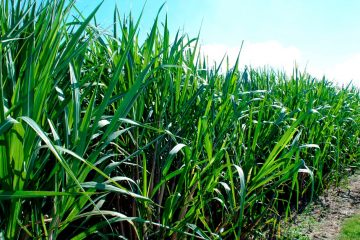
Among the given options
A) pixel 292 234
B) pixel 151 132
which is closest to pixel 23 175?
pixel 151 132

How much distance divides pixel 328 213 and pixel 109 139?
232 centimetres

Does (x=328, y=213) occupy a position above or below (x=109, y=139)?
below

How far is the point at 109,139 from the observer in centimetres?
113

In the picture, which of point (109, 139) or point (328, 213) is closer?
point (109, 139)

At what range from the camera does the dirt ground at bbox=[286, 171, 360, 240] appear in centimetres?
251

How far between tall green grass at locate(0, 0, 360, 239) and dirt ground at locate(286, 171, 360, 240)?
34 centimetres

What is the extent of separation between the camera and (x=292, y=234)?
2.36 m

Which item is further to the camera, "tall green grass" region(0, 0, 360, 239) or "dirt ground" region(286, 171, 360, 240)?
"dirt ground" region(286, 171, 360, 240)

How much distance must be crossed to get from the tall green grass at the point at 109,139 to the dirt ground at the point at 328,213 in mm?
337

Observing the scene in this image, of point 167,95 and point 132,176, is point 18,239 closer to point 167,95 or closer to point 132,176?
point 132,176

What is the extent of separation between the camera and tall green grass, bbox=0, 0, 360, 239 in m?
1.00

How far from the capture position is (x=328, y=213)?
2916 millimetres

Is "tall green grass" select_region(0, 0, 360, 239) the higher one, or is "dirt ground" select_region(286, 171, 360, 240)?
"tall green grass" select_region(0, 0, 360, 239)

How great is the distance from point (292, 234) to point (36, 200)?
5.69 ft
